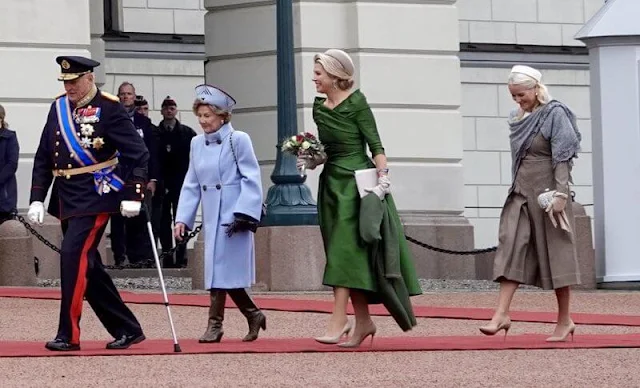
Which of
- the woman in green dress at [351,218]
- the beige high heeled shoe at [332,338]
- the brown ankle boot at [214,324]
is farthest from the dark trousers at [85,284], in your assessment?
the woman in green dress at [351,218]

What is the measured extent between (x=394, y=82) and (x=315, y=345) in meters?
8.58

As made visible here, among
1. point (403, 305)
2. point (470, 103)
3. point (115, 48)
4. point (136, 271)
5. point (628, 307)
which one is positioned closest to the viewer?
point (403, 305)

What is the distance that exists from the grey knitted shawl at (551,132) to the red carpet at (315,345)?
3.43ft

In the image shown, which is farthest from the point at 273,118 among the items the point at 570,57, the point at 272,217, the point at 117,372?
the point at 117,372

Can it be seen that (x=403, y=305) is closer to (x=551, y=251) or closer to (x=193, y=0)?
(x=551, y=251)

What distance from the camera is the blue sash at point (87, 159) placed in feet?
41.4

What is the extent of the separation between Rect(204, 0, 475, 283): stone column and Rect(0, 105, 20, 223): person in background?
2.97 metres

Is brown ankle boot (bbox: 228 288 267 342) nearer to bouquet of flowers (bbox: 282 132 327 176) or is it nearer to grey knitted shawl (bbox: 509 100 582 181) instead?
bouquet of flowers (bbox: 282 132 327 176)

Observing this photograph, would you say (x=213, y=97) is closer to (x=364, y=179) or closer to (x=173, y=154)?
(x=364, y=179)

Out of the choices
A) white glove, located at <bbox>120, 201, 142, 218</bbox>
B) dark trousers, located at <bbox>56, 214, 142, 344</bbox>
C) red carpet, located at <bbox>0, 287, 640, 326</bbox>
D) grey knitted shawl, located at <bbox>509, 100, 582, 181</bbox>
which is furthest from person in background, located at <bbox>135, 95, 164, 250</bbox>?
white glove, located at <bbox>120, 201, 142, 218</bbox>

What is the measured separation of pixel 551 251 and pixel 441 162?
817 cm

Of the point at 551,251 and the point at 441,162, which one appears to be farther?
the point at 441,162

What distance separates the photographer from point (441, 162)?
21438 millimetres

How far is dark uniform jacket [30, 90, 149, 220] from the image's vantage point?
41.3ft
